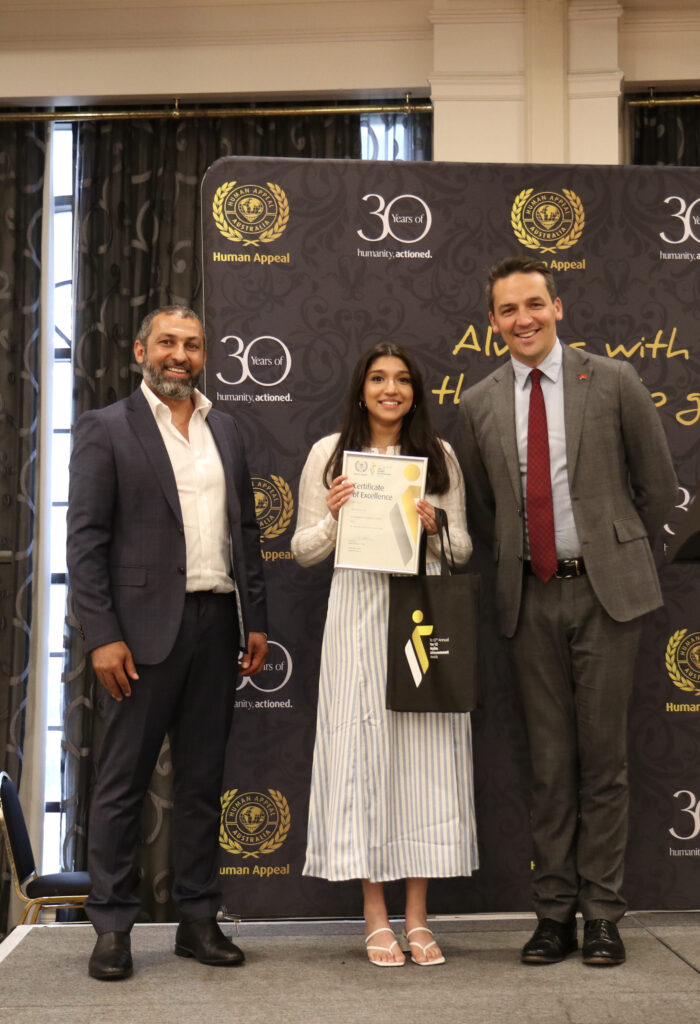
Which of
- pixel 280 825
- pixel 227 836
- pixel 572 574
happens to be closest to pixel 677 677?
pixel 572 574

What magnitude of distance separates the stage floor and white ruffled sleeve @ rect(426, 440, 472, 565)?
41.9 inches

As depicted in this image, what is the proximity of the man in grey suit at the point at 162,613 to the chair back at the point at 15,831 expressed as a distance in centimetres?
89

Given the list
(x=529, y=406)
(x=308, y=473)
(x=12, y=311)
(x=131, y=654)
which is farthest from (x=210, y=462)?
(x=12, y=311)

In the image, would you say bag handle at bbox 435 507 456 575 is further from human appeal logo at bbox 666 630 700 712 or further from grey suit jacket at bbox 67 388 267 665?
human appeal logo at bbox 666 630 700 712

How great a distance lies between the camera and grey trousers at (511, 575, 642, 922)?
271 centimetres

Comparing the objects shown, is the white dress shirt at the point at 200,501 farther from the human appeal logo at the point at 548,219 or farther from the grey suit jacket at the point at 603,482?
the human appeal logo at the point at 548,219

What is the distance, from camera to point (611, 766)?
274cm

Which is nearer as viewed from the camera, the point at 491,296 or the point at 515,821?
the point at 491,296

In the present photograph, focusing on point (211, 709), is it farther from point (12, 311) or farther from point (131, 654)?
point (12, 311)

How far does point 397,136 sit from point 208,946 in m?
3.53

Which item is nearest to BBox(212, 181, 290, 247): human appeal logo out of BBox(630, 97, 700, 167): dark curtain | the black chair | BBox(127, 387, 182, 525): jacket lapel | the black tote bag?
BBox(127, 387, 182, 525): jacket lapel

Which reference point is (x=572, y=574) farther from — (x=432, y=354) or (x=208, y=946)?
(x=208, y=946)

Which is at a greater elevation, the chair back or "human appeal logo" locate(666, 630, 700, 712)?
"human appeal logo" locate(666, 630, 700, 712)

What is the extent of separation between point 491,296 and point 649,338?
732 mm
